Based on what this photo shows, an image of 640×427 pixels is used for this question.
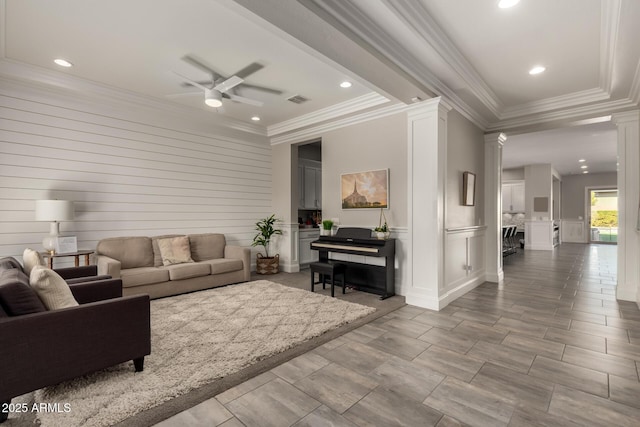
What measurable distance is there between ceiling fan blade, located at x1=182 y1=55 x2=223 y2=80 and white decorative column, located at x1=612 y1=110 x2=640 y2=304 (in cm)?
535

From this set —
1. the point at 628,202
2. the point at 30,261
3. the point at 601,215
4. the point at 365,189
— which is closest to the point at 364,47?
the point at 365,189

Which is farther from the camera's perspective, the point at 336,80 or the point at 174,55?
the point at 336,80

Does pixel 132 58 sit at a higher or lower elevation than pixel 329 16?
higher

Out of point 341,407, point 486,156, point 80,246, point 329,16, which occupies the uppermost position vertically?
point 329,16

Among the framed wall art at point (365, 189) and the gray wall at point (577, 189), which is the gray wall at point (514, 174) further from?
the framed wall art at point (365, 189)

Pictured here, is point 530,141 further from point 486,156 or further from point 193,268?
point 193,268

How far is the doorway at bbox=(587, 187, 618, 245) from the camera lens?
12.0m

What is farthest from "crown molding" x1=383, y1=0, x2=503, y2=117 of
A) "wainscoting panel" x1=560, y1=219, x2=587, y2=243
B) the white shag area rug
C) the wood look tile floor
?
"wainscoting panel" x1=560, y1=219, x2=587, y2=243

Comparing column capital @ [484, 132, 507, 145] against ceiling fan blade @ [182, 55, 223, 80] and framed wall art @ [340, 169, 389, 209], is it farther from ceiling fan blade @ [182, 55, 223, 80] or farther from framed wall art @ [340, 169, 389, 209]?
ceiling fan blade @ [182, 55, 223, 80]

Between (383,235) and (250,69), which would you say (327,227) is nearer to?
(383,235)

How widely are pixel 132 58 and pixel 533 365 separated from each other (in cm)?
481

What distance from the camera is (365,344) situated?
2.73m

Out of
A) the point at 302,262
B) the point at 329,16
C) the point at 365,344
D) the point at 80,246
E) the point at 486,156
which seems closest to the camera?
the point at 329,16

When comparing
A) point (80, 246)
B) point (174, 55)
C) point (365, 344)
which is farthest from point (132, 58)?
point (365, 344)
